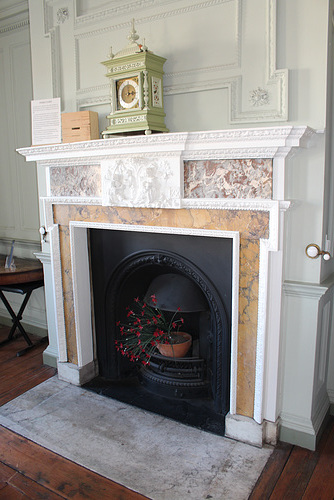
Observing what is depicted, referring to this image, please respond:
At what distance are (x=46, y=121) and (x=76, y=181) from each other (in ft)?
Result: 1.83

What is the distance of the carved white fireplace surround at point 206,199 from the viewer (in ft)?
6.16

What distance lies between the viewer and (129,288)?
282cm

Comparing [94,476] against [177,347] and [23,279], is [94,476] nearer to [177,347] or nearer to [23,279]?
[177,347]

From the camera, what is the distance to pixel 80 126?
2453 millimetres

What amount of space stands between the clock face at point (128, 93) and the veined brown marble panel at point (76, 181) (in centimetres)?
39

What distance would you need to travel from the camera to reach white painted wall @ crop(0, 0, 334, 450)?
6.20 ft

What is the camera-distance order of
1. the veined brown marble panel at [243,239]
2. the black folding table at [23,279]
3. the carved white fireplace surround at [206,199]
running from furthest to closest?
1. the black folding table at [23,279]
2. the veined brown marble panel at [243,239]
3. the carved white fireplace surround at [206,199]

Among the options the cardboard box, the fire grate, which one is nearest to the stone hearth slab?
the fire grate

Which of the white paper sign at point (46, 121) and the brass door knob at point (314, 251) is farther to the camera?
the white paper sign at point (46, 121)

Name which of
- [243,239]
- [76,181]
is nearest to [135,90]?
[76,181]

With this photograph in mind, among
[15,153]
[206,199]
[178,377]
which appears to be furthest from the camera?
[15,153]

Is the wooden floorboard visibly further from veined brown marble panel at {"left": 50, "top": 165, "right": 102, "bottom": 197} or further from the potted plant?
veined brown marble panel at {"left": 50, "top": 165, "right": 102, "bottom": 197}

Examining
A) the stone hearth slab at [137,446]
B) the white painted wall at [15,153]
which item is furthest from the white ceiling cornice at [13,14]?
the stone hearth slab at [137,446]

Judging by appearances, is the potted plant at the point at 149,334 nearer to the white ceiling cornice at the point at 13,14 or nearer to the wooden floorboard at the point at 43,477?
the wooden floorboard at the point at 43,477
